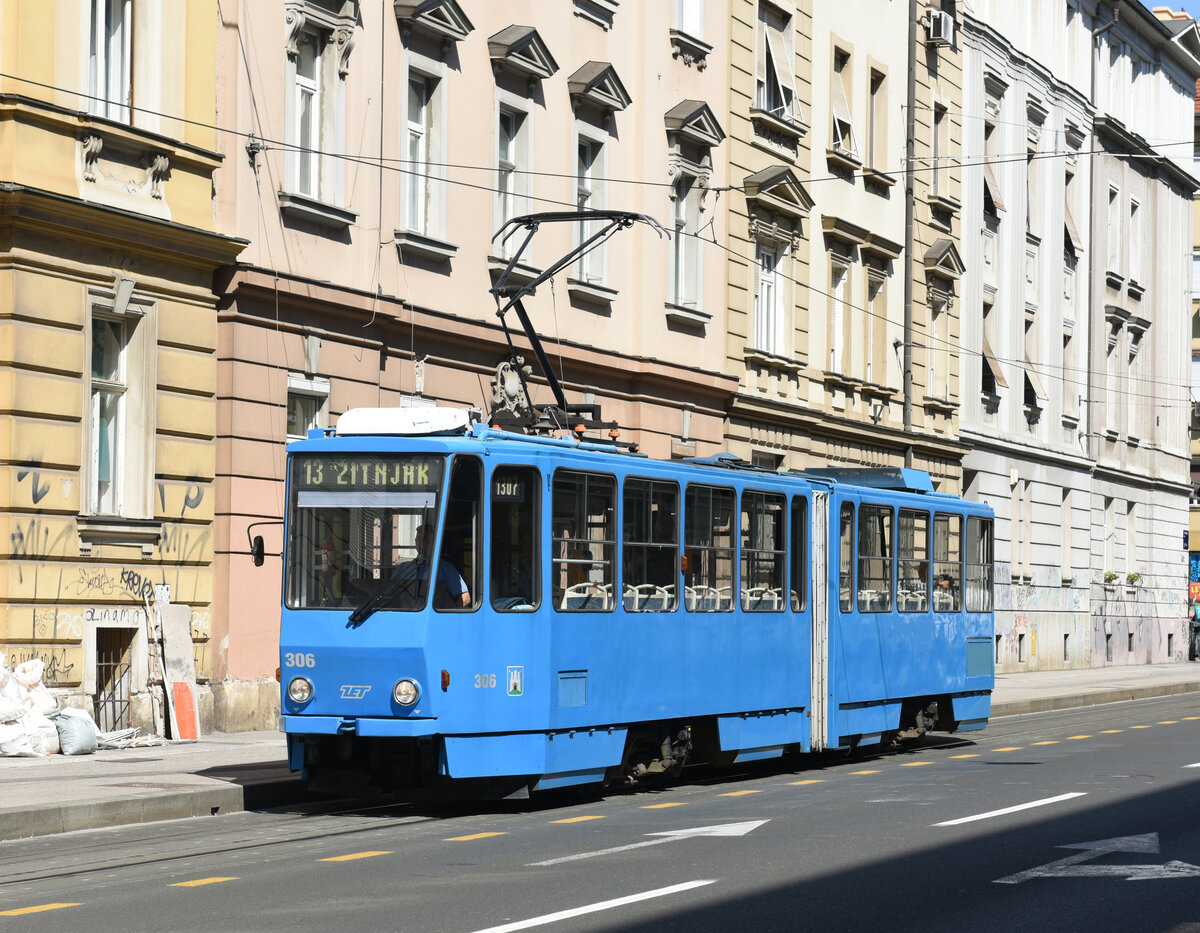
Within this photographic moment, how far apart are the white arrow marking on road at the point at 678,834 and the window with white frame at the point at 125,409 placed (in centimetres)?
860

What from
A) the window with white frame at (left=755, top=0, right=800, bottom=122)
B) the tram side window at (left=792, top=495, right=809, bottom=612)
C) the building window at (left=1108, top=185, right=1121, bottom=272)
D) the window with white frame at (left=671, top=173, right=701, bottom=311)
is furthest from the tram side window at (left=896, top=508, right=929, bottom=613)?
the building window at (left=1108, top=185, right=1121, bottom=272)

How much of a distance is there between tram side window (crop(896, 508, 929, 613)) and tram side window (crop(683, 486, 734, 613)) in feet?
13.9

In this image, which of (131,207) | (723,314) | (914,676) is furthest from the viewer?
(723,314)

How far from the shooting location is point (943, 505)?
2295cm

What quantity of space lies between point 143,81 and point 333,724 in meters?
8.65

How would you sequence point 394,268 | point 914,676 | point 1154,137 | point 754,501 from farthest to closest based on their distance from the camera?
point 1154,137 < point 394,268 < point 914,676 < point 754,501

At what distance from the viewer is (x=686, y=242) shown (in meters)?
31.3

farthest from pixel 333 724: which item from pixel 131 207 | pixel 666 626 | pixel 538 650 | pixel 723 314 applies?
pixel 723 314

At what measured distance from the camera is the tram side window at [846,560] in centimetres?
2022

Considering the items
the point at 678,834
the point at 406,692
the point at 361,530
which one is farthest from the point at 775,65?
the point at 678,834

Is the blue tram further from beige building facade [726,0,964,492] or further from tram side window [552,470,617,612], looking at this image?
beige building facade [726,0,964,492]

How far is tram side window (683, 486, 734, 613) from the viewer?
17.3 metres

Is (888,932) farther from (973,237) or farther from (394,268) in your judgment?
(973,237)

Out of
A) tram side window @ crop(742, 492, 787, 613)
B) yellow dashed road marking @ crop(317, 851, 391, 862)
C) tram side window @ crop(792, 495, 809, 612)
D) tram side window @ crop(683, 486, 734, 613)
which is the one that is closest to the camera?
yellow dashed road marking @ crop(317, 851, 391, 862)
